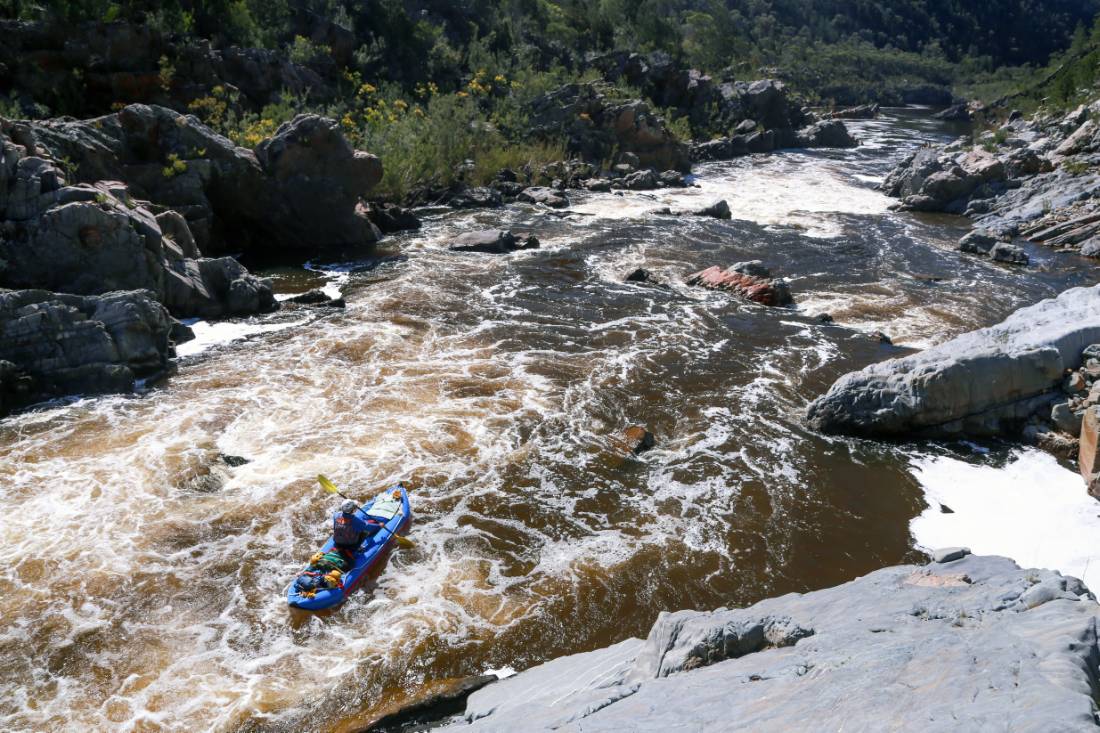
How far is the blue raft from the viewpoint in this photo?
784cm

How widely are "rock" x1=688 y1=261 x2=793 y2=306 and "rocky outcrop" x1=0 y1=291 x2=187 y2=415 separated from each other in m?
12.2

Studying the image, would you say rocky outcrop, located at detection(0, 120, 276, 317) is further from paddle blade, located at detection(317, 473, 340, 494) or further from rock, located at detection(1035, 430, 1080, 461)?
rock, located at detection(1035, 430, 1080, 461)

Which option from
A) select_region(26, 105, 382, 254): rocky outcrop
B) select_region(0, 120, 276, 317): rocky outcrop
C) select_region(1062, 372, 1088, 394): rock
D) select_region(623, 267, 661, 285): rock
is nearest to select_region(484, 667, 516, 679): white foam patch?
select_region(1062, 372, 1088, 394): rock

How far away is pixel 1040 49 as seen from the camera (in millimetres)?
103562

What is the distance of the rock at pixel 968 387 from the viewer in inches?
425

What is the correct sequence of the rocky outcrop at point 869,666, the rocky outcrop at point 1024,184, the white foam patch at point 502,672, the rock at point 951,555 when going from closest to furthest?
the rocky outcrop at point 869,666, the rock at point 951,555, the white foam patch at point 502,672, the rocky outcrop at point 1024,184

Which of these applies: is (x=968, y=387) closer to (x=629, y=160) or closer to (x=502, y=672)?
(x=502, y=672)

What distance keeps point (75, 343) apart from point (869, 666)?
12834 millimetres

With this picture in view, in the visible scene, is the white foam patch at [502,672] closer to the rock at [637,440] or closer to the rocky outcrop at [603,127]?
the rock at [637,440]

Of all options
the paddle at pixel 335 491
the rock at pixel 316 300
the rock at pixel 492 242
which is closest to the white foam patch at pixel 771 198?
the rock at pixel 492 242

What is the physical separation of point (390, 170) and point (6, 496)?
1813 cm

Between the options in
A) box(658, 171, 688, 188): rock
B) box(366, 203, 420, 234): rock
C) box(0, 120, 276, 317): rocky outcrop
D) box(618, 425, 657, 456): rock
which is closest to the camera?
box(618, 425, 657, 456): rock

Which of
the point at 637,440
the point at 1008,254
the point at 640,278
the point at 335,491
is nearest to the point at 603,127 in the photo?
the point at 640,278

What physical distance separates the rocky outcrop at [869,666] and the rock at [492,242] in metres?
17.2
